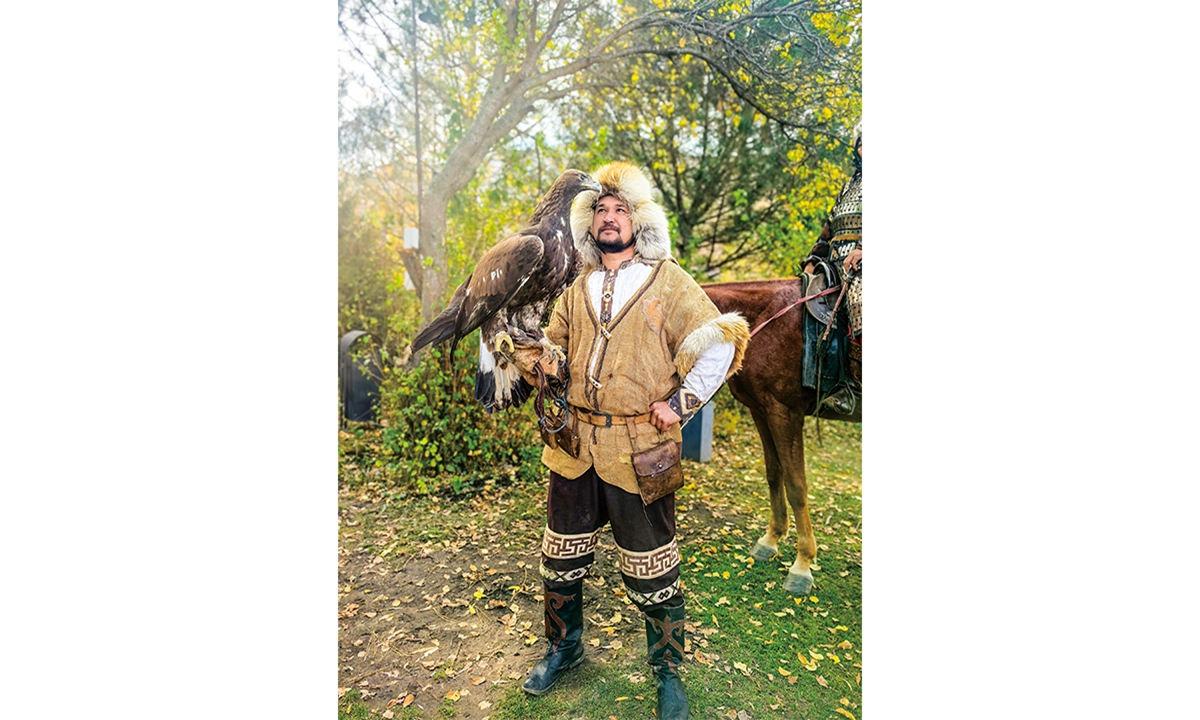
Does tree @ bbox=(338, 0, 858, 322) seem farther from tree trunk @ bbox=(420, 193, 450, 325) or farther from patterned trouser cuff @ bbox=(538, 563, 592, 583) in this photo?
patterned trouser cuff @ bbox=(538, 563, 592, 583)

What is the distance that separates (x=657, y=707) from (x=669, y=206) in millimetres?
2074

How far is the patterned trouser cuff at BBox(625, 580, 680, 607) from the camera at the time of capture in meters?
2.35

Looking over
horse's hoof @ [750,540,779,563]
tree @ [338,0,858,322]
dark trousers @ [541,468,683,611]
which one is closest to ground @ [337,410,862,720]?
horse's hoof @ [750,540,779,563]

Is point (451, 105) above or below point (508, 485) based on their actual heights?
above

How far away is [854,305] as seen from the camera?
8.64 feet

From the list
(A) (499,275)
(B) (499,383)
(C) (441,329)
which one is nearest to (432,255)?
(C) (441,329)

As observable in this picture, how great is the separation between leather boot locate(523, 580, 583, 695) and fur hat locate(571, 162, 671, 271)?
123cm

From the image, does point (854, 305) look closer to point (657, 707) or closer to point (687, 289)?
point (687, 289)

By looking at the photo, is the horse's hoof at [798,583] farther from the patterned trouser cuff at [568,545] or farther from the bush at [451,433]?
the bush at [451,433]

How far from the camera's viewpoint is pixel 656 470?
2301 millimetres

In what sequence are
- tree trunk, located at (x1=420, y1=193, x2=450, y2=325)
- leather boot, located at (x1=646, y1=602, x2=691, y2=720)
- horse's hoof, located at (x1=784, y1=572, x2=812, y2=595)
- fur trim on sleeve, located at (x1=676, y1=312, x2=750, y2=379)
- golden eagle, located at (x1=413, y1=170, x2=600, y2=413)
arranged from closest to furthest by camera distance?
fur trim on sleeve, located at (x1=676, y1=312, x2=750, y2=379)
leather boot, located at (x1=646, y1=602, x2=691, y2=720)
golden eagle, located at (x1=413, y1=170, x2=600, y2=413)
horse's hoof, located at (x1=784, y1=572, x2=812, y2=595)
tree trunk, located at (x1=420, y1=193, x2=450, y2=325)

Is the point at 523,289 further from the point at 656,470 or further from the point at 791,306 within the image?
the point at 791,306

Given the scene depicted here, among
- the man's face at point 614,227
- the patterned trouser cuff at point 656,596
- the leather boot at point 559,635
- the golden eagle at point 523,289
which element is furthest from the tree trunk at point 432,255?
the patterned trouser cuff at point 656,596
